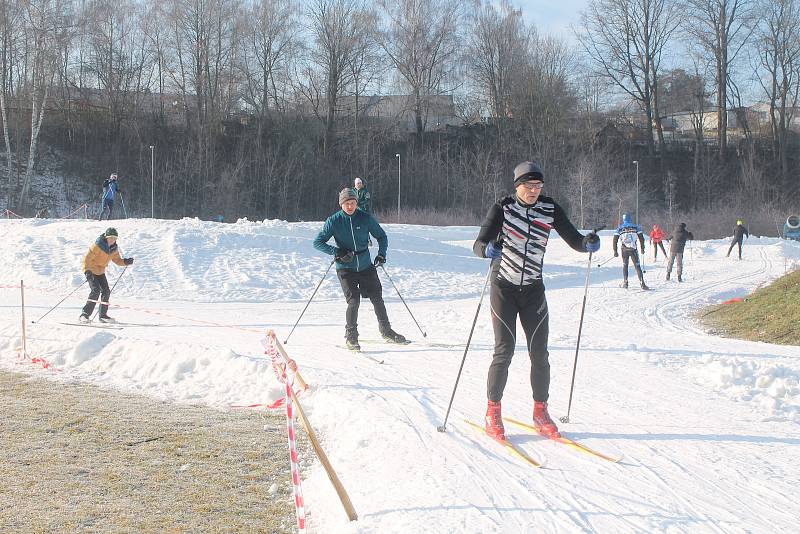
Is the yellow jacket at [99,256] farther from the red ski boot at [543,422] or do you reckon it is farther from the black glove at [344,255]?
the red ski boot at [543,422]

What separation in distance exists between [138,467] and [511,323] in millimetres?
2910

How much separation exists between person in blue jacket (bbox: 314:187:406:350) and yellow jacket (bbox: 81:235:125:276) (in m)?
5.22

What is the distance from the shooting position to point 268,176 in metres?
50.5

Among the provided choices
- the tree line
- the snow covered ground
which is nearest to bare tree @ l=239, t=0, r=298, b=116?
the tree line

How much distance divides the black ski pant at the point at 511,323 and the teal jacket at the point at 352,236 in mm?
3636

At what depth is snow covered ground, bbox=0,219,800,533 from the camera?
4.12m

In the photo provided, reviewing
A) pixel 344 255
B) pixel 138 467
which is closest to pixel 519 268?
pixel 138 467

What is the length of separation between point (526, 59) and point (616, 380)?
56439 millimetres

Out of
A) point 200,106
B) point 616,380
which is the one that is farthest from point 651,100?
point 616,380

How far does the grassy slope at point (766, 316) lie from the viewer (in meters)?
12.0

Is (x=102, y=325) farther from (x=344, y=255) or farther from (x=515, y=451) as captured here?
(x=515, y=451)

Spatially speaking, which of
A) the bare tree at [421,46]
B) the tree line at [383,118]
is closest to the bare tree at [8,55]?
the tree line at [383,118]

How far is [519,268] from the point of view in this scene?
205 inches

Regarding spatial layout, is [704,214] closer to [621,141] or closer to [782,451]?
[621,141]
